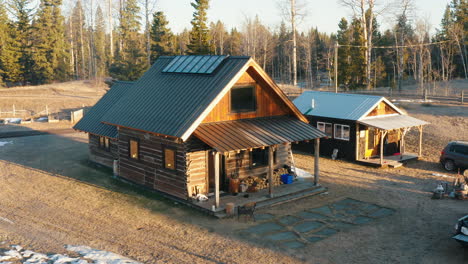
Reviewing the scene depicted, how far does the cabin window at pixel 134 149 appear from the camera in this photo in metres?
22.8

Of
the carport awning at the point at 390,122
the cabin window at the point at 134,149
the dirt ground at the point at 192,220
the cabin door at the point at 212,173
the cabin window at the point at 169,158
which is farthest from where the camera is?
the carport awning at the point at 390,122

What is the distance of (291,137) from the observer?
21.0 meters

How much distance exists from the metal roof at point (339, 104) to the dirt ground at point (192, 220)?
11.0 ft

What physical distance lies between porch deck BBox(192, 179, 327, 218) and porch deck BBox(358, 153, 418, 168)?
6.63 meters

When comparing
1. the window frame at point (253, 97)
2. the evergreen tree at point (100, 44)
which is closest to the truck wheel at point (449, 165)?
the window frame at point (253, 97)

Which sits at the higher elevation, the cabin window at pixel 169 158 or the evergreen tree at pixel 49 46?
the evergreen tree at pixel 49 46

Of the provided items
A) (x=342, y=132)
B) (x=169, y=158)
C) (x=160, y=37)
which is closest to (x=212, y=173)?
(x=169, y=158)

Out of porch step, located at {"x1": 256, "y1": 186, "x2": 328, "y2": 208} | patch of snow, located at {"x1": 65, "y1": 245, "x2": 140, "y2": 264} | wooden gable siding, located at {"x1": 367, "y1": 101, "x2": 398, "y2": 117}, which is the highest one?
wooden gable siding, located at {"x1": 367, "y1": 101, "x2": 398, "y2": 117}

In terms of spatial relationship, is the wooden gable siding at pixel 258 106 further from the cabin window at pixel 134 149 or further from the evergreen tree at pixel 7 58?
the evergreen tree at pixel 7 58

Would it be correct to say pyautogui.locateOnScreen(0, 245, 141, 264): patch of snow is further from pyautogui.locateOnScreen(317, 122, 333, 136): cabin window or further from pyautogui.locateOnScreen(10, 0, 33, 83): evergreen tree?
pyautogui.locateOnScreen(10, 0, 33, 83): evergreen tree

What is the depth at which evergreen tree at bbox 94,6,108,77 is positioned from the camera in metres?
84.9

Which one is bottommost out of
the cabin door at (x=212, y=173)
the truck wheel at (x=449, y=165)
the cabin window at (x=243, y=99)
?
the truck wheel at (x=449, y=165)

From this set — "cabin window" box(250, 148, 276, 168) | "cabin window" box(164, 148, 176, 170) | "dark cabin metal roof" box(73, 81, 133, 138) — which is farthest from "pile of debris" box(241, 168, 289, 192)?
"dark cabin metal roof" box(73, 81, 133, 138)

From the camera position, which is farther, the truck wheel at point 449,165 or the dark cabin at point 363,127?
the dark cabin at point 363,127
